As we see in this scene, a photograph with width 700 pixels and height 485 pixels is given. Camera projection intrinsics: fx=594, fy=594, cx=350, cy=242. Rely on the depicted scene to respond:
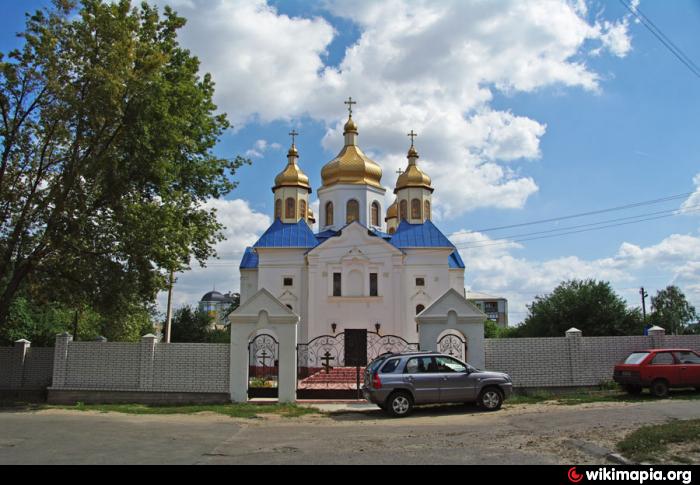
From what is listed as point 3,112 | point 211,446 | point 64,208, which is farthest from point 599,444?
point 3,112

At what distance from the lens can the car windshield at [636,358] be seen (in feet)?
53.3

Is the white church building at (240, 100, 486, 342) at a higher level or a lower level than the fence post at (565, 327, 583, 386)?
higher

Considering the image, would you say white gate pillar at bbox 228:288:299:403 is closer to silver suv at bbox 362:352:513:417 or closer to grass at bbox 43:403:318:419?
grass at bbox 43:403:318:419

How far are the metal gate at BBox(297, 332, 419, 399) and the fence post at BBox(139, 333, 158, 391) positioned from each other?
444cm

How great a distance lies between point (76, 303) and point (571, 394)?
15604 millimetres

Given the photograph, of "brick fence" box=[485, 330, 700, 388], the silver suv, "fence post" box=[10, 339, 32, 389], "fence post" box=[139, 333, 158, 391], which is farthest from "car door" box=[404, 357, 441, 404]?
"fence post" box=[10, 339, 32, 389]

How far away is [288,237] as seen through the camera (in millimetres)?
35938

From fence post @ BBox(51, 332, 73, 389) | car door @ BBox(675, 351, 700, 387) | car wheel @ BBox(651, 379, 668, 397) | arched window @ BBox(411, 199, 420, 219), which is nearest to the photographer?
car wheel @ BBox(651, 379, 668, 397)

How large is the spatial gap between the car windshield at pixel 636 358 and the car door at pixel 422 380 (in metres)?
6.09

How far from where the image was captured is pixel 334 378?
2455 cm

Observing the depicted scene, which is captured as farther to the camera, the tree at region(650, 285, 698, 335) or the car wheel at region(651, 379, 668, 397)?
the tree at region(650, 285, 698, 335)

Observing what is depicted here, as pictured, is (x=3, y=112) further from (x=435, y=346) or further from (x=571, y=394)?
(x=571, y=394)

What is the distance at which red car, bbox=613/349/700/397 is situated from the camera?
1587cm

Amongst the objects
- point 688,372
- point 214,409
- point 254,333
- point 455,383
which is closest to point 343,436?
point 455,383
